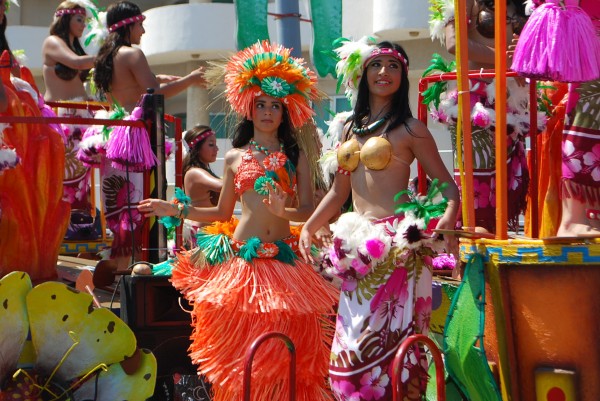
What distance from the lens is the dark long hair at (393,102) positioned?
4.20 metres

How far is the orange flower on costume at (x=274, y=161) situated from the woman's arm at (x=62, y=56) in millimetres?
3567

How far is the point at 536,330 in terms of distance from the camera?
3.27m

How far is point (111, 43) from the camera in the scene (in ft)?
23.3

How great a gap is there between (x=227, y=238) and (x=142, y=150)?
1421 millimetres

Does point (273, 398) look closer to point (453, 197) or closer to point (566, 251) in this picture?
point (453, 197)

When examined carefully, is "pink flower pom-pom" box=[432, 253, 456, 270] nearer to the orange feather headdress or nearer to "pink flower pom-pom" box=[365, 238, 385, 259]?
the orange feather headdress

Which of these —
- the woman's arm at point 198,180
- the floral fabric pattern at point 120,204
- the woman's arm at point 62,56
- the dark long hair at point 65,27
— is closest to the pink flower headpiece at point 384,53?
the woman's arm at point 198,180

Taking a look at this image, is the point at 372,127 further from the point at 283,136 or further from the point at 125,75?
the point at 125,75

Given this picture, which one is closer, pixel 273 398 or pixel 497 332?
pixel 497 332

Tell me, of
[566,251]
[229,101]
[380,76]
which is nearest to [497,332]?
[566,251]

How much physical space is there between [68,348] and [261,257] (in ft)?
3.16

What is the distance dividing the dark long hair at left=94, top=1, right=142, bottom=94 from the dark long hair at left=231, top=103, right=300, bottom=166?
2.23m

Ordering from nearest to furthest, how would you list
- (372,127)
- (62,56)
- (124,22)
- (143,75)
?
(372,127), (143,75), (124,22), (62,56)

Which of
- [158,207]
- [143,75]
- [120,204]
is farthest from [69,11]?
[158,207]
